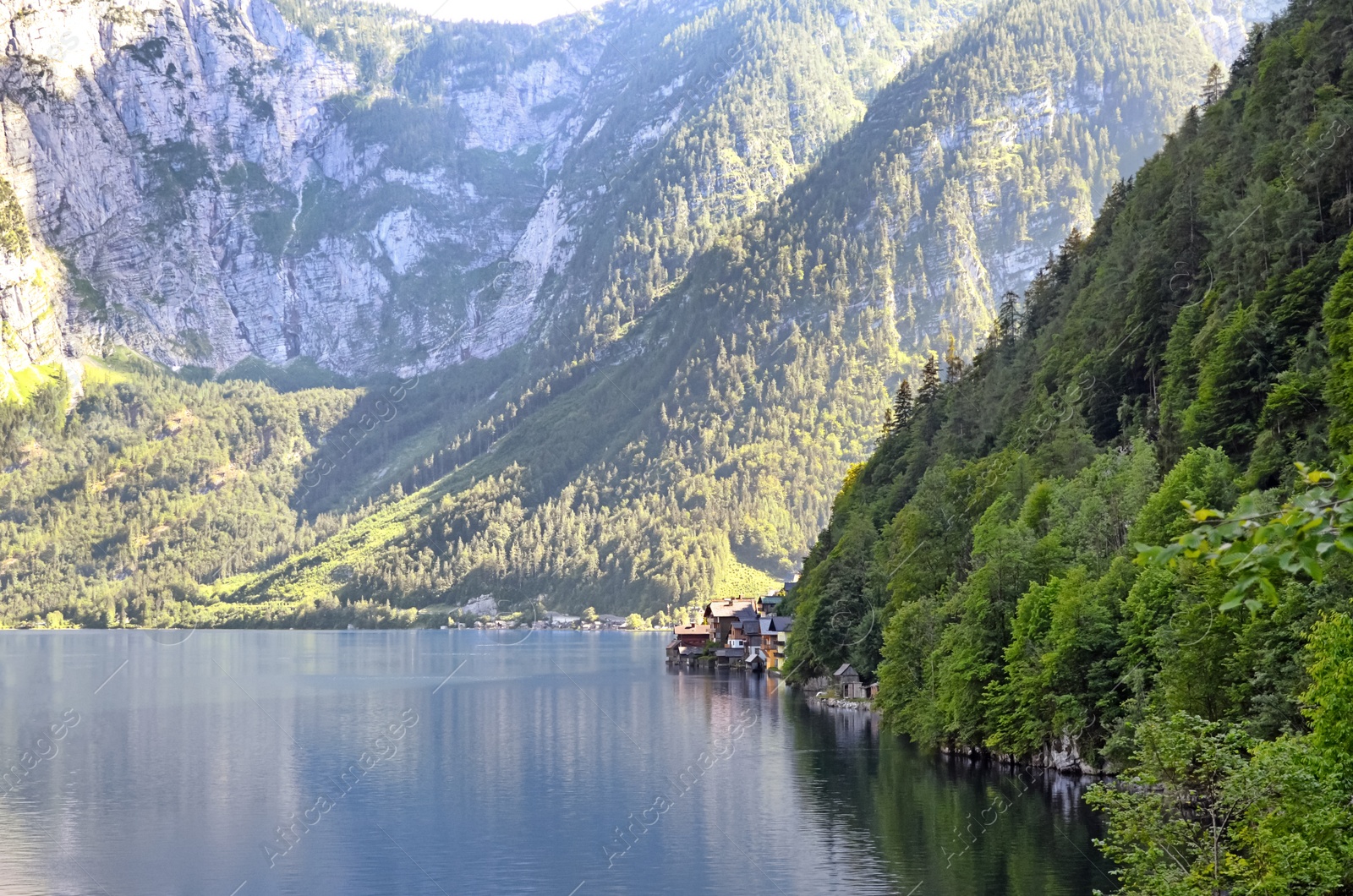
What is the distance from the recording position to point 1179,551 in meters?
10.5

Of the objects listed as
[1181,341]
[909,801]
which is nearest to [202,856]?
[909,801]

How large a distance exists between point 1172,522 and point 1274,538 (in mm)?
60667

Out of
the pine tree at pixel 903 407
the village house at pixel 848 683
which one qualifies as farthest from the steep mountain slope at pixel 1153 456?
the pine tree at pixel 903 407

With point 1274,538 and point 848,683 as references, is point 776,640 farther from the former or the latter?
point 1274,538

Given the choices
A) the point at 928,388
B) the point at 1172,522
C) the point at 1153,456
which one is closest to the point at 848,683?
the point at 928,388

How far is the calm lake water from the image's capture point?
6212 cm

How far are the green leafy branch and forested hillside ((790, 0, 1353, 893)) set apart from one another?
2664 cm

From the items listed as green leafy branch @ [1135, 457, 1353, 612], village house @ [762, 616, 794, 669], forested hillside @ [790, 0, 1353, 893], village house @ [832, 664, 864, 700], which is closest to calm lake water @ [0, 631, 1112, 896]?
village house @ [832, 664, 864, 700]

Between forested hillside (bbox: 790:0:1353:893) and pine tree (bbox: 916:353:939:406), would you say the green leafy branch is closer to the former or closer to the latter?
forested hillside (bbox: 790:0:1353:893)

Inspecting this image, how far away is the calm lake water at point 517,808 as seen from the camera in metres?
62.1

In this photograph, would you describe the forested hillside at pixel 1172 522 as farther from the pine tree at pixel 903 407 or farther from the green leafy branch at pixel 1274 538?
the pine tree at pixel 903 407

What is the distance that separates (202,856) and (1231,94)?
9393 centimetres

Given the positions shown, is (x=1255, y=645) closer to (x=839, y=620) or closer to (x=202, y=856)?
Result: (x=202, y=856)

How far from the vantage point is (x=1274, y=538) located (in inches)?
423
